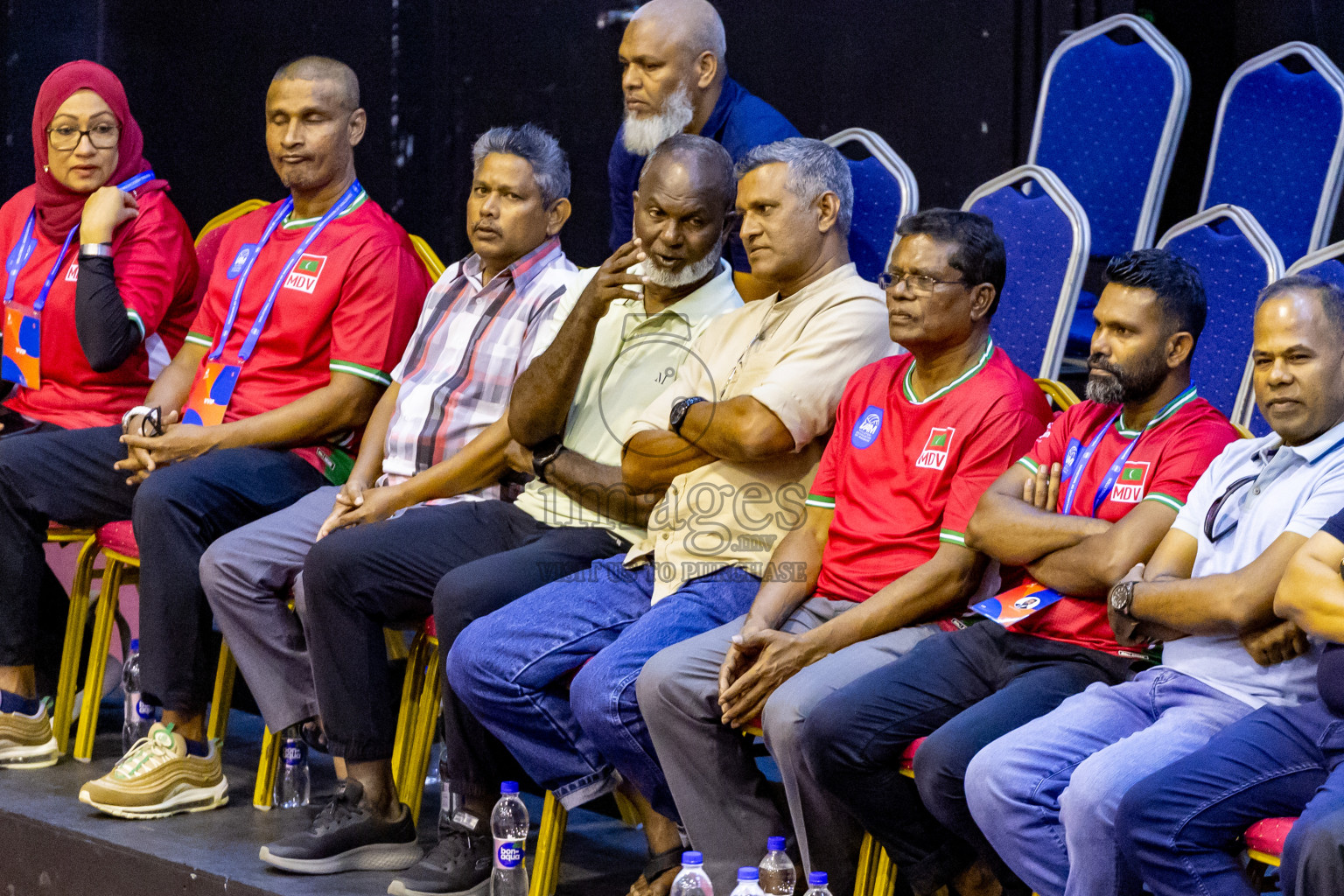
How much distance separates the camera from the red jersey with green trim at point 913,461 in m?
2.68

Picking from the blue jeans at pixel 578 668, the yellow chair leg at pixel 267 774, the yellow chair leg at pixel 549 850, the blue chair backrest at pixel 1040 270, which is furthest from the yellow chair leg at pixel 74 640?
the blue chair backrest at pixel 1040 270

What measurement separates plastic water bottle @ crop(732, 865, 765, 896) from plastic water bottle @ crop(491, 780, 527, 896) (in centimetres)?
51

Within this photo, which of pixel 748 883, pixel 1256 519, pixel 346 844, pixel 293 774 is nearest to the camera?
pixel 1256 519

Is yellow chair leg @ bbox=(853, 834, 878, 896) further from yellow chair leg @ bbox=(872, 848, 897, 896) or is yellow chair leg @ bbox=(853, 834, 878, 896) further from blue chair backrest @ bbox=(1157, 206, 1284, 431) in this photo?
blue chair backrest @ bbox=(1157, 206, 1284, 431)

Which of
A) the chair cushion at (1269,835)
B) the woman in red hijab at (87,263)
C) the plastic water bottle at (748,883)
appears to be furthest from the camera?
the woman in red hijab at (87,263)

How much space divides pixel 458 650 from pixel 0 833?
129 cm

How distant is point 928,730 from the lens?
7.98 ft

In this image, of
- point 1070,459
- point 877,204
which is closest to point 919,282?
point 1070,459

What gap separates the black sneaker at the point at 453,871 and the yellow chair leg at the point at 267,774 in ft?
2.09

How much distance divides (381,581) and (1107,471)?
1.44 m

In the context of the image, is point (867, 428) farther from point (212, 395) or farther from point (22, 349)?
point (22, 349)

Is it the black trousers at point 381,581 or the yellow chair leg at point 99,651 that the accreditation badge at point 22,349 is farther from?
the black trousers at point 381,581

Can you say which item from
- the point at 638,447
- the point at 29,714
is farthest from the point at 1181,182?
the point at 29,714

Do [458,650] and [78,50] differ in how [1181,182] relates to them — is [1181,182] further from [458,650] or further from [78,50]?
[78,50]
